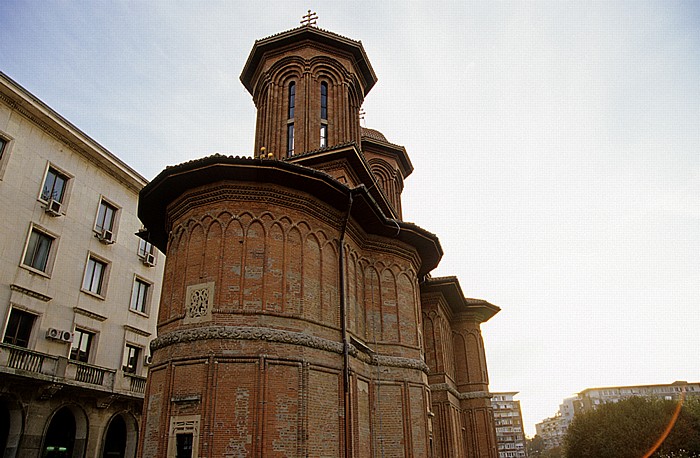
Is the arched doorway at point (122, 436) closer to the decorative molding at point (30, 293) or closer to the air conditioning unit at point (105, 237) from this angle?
the decorative molding at point (30, 293)

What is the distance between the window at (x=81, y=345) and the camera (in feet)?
61.9

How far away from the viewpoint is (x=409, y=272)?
1683cm

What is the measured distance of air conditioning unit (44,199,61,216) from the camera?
18.4 meters

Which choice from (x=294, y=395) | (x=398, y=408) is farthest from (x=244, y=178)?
(x=398, y=408)

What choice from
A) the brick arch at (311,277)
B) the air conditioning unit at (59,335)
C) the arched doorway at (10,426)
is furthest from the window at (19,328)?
the brick arch at (311,277)

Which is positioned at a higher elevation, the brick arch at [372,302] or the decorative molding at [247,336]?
the brick arch at [372,302]

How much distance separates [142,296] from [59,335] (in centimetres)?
554

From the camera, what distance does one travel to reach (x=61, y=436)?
18.1 meters

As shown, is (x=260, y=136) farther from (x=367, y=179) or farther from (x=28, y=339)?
(x=28, y=339)

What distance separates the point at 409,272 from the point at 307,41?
11.0 meters

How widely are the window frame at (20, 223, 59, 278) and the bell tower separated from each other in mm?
8558

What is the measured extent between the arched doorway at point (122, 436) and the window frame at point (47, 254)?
6.81 meters

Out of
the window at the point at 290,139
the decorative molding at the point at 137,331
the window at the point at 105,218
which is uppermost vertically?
the window at the point at 290,139

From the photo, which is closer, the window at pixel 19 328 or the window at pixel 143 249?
the window at pixel 19 328
